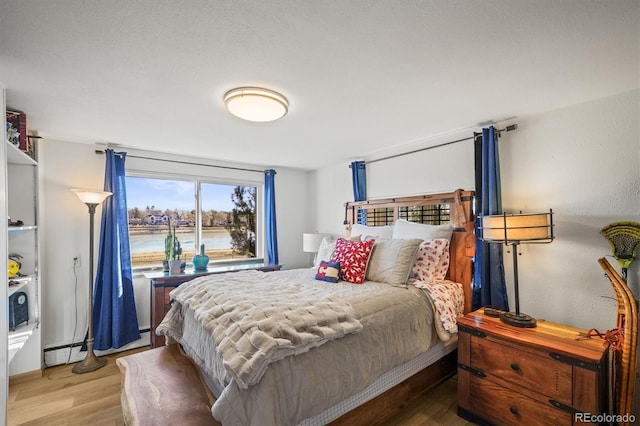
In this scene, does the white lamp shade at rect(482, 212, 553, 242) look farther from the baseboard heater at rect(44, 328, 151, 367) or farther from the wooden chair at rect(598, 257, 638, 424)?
the baseboard heater at rect(44, 328, 151, 367)

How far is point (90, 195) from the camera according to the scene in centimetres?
273

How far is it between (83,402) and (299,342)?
7.11 feet

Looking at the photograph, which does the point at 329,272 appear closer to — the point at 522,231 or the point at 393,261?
the point at 393,261

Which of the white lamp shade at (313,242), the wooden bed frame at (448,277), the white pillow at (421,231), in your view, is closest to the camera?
the wooden bed frame at (448,277)

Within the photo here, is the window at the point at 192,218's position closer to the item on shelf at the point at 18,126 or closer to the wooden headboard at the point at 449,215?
the item on shelf at the point at 18,126

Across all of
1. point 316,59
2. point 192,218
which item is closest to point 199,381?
point 316,59

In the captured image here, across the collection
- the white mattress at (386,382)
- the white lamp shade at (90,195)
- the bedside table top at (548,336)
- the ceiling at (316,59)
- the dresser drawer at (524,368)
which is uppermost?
the ceiling at (316,59)

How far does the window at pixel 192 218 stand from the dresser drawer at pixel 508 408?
3253 mm

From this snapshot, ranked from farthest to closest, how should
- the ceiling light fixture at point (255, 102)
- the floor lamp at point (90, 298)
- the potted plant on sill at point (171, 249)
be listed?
the potted plant on sill at point (171, 249) < the floor lamp at point (90, 298) < the ceiling light fixture at point (255, 102)

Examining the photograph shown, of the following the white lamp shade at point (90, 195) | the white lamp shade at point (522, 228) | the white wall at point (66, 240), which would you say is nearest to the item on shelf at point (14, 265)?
the white wall at point (66, 240)

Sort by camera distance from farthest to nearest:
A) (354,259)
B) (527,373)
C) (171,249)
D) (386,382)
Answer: (171,249), (354,259), (386,382), (527,373)

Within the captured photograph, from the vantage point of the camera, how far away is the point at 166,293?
306cm

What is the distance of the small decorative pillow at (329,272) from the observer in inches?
96.0

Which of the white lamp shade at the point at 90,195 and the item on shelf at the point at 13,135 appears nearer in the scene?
the item on shelf at the point at 13,135
